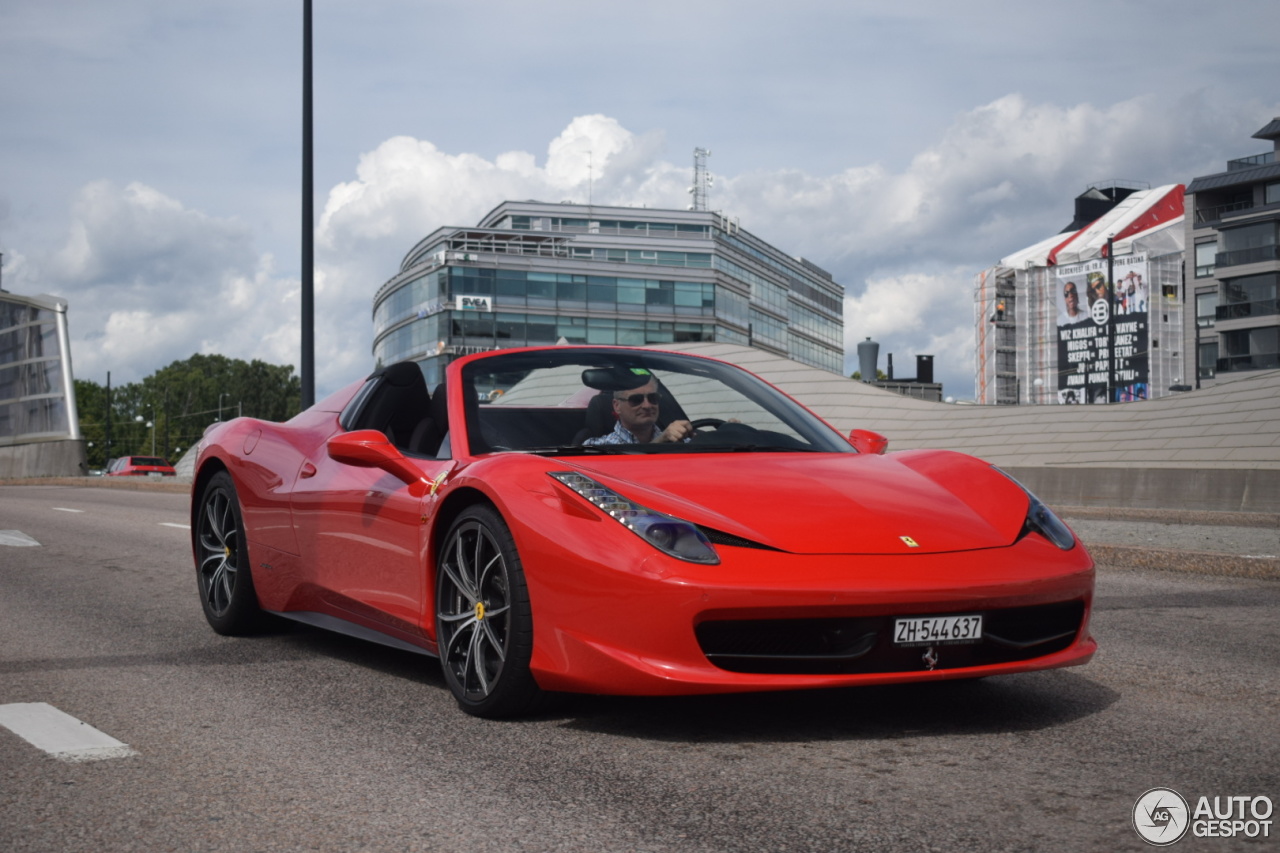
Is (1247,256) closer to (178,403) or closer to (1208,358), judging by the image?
(1208,358)

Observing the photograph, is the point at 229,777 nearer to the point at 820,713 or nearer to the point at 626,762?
the point at 626,762

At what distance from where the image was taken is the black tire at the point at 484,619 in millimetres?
3943

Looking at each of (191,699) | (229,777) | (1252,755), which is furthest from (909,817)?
(191,699)

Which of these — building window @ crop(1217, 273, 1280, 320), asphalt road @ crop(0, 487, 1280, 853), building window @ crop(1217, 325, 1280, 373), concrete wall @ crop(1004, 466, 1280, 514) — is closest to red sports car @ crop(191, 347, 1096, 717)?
asphalt road @ crop(0, 487, 1280, 853)

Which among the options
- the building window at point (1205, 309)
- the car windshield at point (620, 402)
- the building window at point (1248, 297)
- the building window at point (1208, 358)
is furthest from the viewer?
the building window at point (1205, 309)

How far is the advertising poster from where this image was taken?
94688mm

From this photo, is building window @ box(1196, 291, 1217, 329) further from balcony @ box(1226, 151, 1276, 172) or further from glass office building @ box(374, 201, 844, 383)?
glass office building @ box(374, 201, 844, 383)

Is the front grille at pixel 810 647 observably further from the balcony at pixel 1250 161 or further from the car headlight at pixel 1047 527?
the balcony at pixel 1250 161

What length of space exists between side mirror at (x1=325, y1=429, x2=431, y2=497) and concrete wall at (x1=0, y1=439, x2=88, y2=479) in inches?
1674

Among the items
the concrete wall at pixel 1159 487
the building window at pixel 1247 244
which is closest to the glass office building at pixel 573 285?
the building window at pixel 1247 244

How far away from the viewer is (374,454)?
4715 mm

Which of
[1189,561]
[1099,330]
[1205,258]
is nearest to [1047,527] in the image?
[1189,561]

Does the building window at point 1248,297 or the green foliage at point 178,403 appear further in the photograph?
the green foliage at point 178,403

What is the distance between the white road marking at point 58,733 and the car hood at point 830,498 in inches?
62.9
